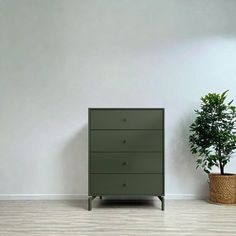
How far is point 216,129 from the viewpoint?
349 cm

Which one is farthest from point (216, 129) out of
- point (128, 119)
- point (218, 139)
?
point (128, 119)

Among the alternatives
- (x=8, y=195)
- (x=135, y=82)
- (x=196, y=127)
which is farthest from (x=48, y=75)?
(x=196, y=127)

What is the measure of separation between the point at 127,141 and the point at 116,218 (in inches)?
29.7

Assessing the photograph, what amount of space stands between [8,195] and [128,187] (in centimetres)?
146

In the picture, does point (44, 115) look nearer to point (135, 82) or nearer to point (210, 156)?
point (135, 82)

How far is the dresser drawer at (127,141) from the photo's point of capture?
3.25 m

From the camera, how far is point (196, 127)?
3578 millimetres

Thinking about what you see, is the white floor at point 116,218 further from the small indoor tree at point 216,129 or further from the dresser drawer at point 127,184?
the small indoor tree at point 216,129

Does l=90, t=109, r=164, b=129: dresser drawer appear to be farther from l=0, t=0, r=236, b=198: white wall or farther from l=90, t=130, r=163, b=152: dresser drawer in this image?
l=0, t=0, r=236, b=198: white wall

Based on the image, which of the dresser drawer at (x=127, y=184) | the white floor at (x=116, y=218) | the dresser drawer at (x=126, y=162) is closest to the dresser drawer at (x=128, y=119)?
the dresser drawer at (x=126, y=162)

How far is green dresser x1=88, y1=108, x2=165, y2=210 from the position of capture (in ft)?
10.6

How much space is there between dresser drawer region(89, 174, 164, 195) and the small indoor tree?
0.68 metres

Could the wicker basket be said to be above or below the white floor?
above

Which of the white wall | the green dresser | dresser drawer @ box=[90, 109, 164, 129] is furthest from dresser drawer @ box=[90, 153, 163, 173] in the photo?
the white wall
